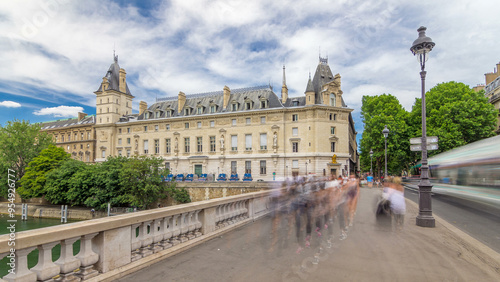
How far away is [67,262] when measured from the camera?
366cm

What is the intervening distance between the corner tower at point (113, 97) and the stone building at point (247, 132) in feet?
11.1

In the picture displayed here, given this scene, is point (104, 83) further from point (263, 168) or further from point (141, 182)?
point (263, 168)

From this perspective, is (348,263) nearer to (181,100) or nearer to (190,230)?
(190,230)

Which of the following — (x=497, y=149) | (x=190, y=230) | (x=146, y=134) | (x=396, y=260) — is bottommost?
(x=396, y=260)

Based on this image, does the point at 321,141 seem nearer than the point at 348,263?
No

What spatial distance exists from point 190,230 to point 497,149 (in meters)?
9.24

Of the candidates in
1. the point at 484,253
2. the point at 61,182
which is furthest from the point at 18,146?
the point at 484,253

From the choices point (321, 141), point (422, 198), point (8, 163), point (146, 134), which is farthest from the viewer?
point (146, 134)

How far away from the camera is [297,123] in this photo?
4531 cm

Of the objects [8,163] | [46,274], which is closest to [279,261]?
[46,274]

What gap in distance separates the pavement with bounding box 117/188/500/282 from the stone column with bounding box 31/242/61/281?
3.32ft

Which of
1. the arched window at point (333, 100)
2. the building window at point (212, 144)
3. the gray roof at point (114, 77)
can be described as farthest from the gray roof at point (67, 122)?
the arched window at point (333, 100)

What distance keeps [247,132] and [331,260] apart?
141 feet

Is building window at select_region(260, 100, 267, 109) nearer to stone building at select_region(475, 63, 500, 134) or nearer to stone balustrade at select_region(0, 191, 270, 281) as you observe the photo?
stone building at select_region(475, 63, 500, 134)
